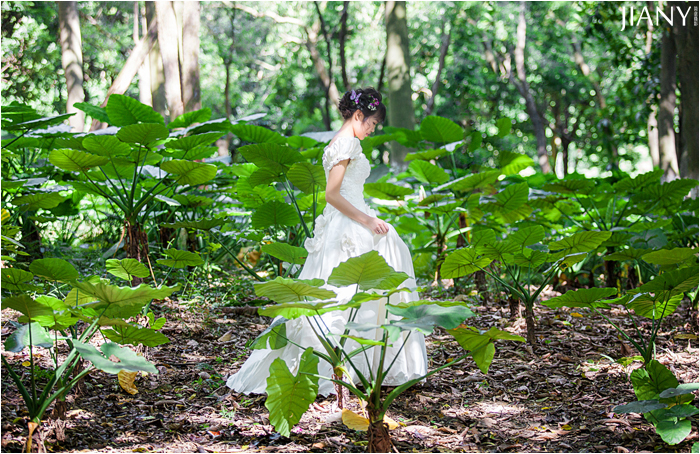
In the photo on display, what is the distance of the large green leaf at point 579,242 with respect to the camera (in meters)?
2.42

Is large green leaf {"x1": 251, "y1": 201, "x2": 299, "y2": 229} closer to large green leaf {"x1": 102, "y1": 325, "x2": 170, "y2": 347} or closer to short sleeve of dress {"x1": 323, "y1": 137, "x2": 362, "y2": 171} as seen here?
short sleeve of dress {"x1": 323, "y1": 137, "x2": 362, "y2": 171}

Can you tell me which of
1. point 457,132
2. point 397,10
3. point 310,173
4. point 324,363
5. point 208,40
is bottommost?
point 324,363

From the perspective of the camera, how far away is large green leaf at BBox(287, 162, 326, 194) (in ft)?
8.29

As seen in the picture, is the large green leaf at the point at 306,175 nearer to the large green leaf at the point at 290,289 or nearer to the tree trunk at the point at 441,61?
the large green leaf at the point at 290,289

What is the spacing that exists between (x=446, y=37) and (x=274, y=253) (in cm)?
1107

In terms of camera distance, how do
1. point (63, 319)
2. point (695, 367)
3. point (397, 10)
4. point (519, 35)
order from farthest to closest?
1. point (519, 35)
2. point (397, 10)
3. point (695, 367)
4. point (63, 319)

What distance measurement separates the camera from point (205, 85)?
16.2 metres

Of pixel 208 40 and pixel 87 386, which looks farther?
pixel 208 40

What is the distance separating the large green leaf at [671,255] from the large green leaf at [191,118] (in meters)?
2.76

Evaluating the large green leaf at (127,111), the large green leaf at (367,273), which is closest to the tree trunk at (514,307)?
the large green leaf at (367,273)

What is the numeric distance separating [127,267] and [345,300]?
86 centimetres

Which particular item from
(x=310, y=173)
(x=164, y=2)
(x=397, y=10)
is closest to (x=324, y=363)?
(x=310, y=173)

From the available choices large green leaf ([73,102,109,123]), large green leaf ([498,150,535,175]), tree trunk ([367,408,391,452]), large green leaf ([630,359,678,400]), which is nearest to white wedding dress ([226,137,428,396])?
tree trunk ([367,408,391,452])

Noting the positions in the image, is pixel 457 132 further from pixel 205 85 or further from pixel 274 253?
pixel 205 85
